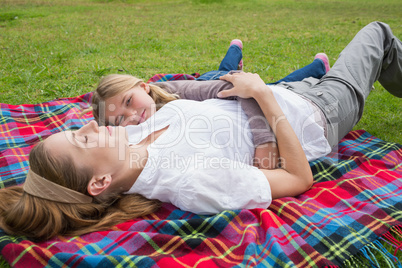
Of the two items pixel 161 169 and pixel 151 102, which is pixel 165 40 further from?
pixel 161 169

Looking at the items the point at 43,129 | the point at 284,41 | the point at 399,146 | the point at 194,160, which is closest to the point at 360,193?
the point at 399,146

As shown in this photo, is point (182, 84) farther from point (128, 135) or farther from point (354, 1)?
point (354, 1)

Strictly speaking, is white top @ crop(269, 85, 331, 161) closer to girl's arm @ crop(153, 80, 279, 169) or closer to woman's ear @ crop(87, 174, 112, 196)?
girl's arm @ crop(153, 80, 279, 169)

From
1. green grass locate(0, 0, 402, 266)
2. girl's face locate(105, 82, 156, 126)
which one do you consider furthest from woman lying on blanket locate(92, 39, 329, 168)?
green grass locate(0, 0, 402, 266)

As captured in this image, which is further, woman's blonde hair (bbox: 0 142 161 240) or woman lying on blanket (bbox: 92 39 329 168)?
woman lying on blanket (bbox: 92 39 329 168)

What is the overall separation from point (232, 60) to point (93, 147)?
2661mm

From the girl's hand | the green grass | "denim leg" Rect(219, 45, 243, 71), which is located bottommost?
the green grass

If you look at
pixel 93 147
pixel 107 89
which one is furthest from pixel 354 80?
pixel 93 147

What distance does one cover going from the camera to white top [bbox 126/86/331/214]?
2.25 meters

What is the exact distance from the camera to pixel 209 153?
Result: 96.1 inches

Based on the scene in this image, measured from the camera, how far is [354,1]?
51.7 ft

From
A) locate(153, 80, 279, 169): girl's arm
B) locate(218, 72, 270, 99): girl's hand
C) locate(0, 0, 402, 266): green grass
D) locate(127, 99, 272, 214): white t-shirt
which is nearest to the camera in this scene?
locate(127, 99, 272, 214): white t-shirt

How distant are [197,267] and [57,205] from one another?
98 cm

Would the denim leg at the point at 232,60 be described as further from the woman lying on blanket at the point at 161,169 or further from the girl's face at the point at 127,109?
the girl's face at the point at 127,109
